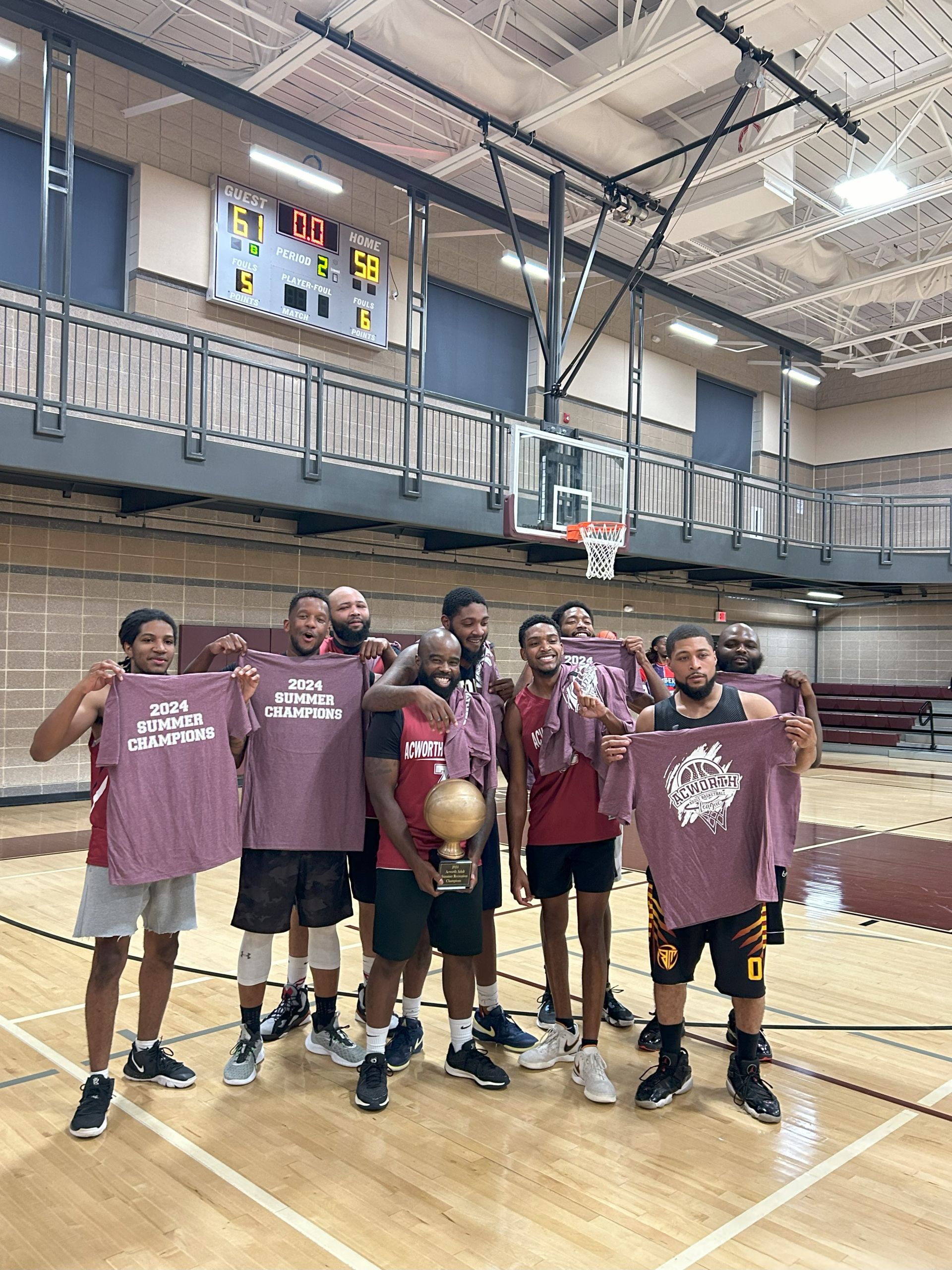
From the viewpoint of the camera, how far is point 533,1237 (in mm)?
2752

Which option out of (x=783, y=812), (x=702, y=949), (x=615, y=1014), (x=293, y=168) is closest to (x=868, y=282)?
(x=293, y=168)

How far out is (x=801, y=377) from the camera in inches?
773

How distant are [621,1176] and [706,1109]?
0.67 m

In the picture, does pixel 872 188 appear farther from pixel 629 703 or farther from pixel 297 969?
pixel 297 969

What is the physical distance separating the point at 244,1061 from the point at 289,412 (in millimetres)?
10107

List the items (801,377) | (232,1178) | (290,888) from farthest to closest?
1. (801,377)
2. (290,888)
3. (232,1178)

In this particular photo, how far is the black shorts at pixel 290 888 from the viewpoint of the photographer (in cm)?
387

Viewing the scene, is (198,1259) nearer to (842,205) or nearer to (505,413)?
(505,413)

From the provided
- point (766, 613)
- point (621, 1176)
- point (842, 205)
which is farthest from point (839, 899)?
point (766, 613)

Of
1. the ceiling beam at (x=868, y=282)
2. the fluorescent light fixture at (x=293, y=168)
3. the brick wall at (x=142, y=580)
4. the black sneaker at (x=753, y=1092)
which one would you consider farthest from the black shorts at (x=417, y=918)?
the ceiling beam at (x=868, y=282)

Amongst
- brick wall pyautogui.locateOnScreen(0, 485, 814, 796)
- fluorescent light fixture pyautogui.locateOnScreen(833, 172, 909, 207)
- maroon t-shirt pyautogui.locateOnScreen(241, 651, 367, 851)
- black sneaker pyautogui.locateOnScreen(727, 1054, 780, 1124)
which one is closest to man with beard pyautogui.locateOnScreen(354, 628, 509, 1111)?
maroon t-shirt pyautogui.locateOnScreen(241, 651, 367, 851)

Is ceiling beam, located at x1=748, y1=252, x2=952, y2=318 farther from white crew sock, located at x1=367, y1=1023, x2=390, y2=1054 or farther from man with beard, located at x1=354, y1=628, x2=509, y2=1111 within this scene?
white crew sock, located at x1=367, y1=1023, x2=390, y2=1054

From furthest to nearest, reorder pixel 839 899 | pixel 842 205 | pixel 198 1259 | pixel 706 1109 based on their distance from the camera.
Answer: pixel 842 205
pixel 839 899
pixel 706 1109
pixel 198 1259

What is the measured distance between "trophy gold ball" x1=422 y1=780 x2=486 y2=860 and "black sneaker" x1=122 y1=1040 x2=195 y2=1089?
1352 mm
